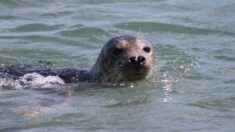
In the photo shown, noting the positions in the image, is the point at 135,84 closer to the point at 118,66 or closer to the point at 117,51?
the point at 118,66

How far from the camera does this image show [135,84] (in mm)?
8641

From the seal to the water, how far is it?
6.9 inches

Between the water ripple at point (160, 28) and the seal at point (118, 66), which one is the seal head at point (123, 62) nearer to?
the seal at point (118, 66)

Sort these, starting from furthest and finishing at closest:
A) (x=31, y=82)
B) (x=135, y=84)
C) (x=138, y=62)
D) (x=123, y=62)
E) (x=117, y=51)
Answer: (x=31, y=82), (x=117, y=51), (x=135, y=84), (x=123, y=62), (x=138, y=62)

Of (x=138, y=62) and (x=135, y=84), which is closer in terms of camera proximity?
(x=138, y=62)

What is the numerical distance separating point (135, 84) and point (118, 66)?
0.89ft

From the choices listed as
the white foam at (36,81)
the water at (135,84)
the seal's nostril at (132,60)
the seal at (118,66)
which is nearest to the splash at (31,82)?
the white foam at (36,81)

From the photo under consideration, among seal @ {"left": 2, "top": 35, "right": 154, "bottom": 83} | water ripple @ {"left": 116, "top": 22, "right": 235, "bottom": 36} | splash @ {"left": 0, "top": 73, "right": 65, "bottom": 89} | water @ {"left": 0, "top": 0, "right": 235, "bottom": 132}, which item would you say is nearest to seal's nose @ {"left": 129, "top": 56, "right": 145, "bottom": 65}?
seal @ {"left": 2, "top": 35, "right": 154, "bottom": 83}

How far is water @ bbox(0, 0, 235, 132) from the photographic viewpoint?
23.6 feet

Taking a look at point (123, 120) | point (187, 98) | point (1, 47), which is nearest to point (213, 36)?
point (1, 47)

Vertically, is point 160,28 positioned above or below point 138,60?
above

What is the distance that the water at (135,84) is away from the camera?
719cm

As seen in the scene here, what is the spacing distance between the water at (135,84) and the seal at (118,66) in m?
0.18

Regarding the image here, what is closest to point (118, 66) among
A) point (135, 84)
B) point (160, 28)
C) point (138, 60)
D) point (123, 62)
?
point (123, 62)
